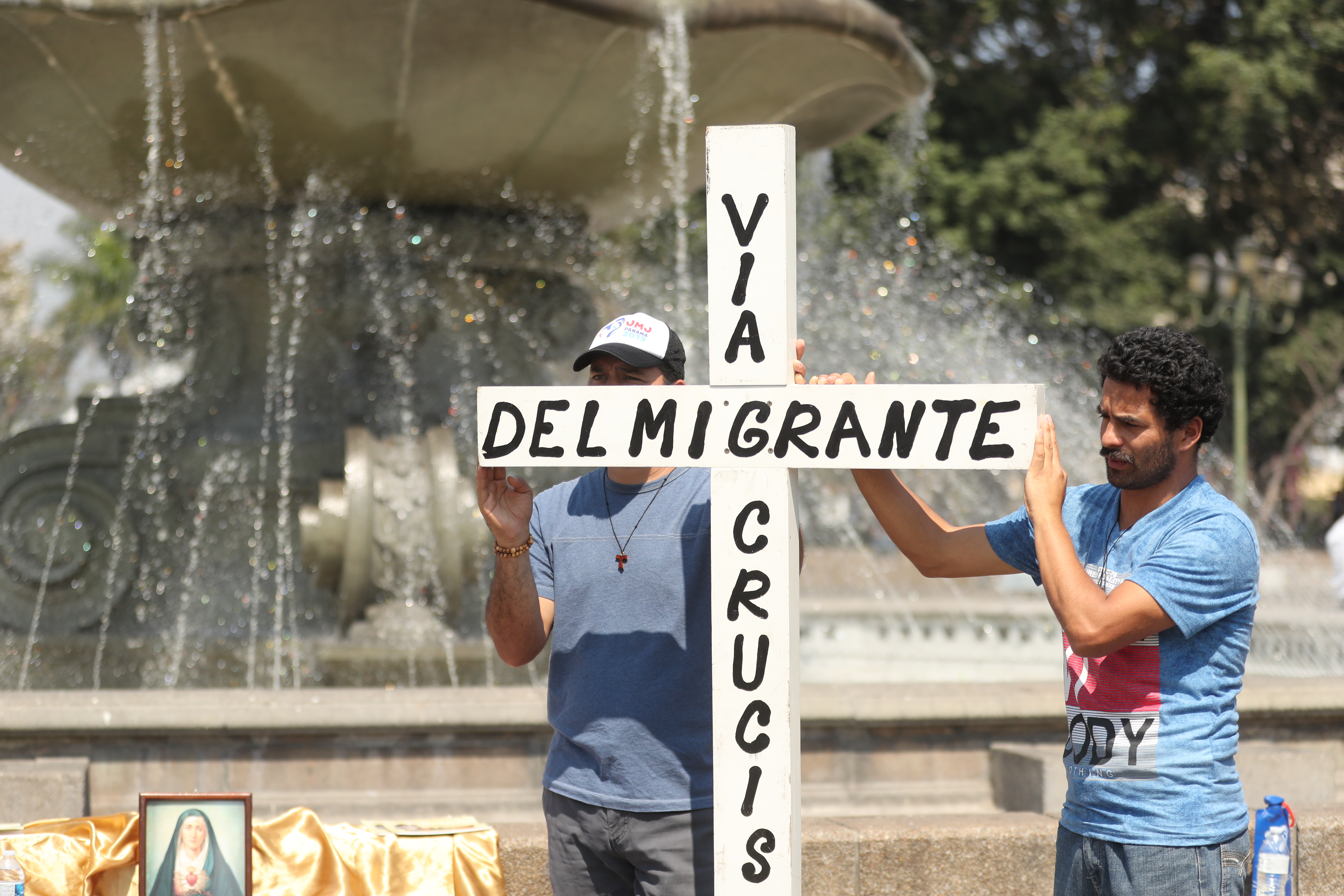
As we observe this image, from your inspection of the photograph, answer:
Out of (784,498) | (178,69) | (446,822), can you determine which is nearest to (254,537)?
(178,69)

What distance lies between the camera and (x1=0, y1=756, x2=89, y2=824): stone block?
397 cm

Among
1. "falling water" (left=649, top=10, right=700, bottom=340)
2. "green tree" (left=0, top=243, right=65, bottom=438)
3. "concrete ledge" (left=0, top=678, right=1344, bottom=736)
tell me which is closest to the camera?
"concrete ledge" (left=0, top=678, right=1344, bottom=736)

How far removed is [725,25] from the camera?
6.82 metres

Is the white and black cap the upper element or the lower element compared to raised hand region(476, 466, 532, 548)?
upper

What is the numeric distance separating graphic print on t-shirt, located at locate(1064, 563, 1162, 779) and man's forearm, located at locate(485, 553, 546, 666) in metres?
0.94

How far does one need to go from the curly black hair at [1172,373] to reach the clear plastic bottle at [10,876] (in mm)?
2442

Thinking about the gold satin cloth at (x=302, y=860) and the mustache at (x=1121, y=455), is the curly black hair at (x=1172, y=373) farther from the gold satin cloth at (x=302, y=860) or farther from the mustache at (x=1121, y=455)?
the gold satin cloth at (x=302, y=860)

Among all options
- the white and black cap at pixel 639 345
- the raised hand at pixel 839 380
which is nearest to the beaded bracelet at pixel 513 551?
the white and black cap at pixel 639 345

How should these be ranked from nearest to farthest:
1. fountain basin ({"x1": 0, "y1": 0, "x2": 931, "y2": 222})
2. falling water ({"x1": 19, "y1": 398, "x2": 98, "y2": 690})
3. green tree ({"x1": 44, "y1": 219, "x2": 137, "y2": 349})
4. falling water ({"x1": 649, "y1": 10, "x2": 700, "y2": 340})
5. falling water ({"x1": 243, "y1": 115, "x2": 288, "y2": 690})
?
fountain basin ({"x1": 0, "y1": 0, "x2": 931, "y2": 222}) → falling water ({"x1": 649, "y1": 10, "x2": 700, "y2": 340}) → falling water ({"x1": 19, "y1": 398, "x2": 98, "y2": 690}) → falling water ({"x1": 243, "y1": 115, "x2": 288, "y2": 690}) → green tree ({"x1": 44, "y1": 219, "x2": 137, "y2": 349})

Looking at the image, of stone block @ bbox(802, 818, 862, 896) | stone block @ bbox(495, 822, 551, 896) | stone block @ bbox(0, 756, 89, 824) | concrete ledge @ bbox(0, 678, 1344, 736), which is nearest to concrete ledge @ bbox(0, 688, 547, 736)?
concrete ledge @ bbox(0, 678, 1344, 736)

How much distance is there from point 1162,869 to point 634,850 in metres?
0.88

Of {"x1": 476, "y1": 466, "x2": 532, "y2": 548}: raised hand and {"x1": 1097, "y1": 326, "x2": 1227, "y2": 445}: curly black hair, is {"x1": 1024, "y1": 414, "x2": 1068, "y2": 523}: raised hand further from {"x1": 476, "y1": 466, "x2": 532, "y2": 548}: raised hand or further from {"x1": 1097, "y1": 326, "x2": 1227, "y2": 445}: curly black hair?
{"x1": 476, "y1": 466, "x2": 532, "y2": 548}: raised hand

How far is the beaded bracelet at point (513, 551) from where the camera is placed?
2496mm

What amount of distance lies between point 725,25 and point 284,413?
130 inches
